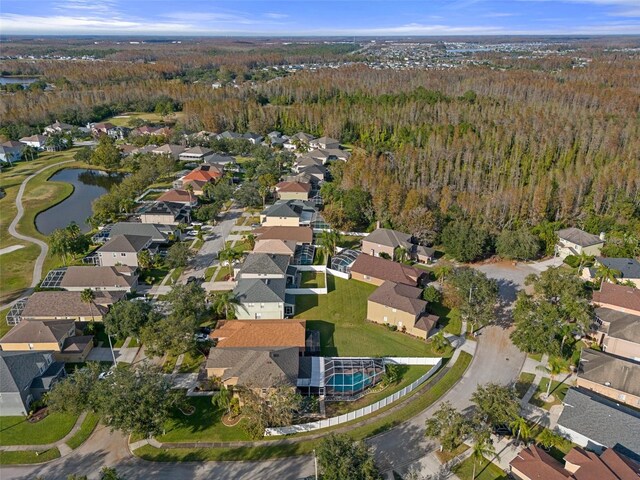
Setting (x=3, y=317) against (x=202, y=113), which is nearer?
(x=3, y=317)

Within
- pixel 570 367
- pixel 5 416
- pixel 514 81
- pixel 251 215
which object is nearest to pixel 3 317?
pixel 5 416

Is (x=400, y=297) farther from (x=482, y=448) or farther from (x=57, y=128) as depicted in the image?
(x=57, y=128)

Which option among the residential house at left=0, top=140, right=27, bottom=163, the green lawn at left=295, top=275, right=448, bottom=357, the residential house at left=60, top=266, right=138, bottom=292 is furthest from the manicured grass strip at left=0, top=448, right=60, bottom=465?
the residential house at left=0, top=140, right=27, bottom=163

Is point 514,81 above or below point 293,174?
above

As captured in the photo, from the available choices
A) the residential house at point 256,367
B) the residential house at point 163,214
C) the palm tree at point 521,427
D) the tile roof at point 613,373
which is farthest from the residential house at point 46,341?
the tile roof at point 613,373

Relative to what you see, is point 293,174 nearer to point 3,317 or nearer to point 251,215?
point 251,215

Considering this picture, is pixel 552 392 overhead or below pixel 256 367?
below

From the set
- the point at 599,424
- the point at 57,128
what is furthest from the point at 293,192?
the point at 57,128
